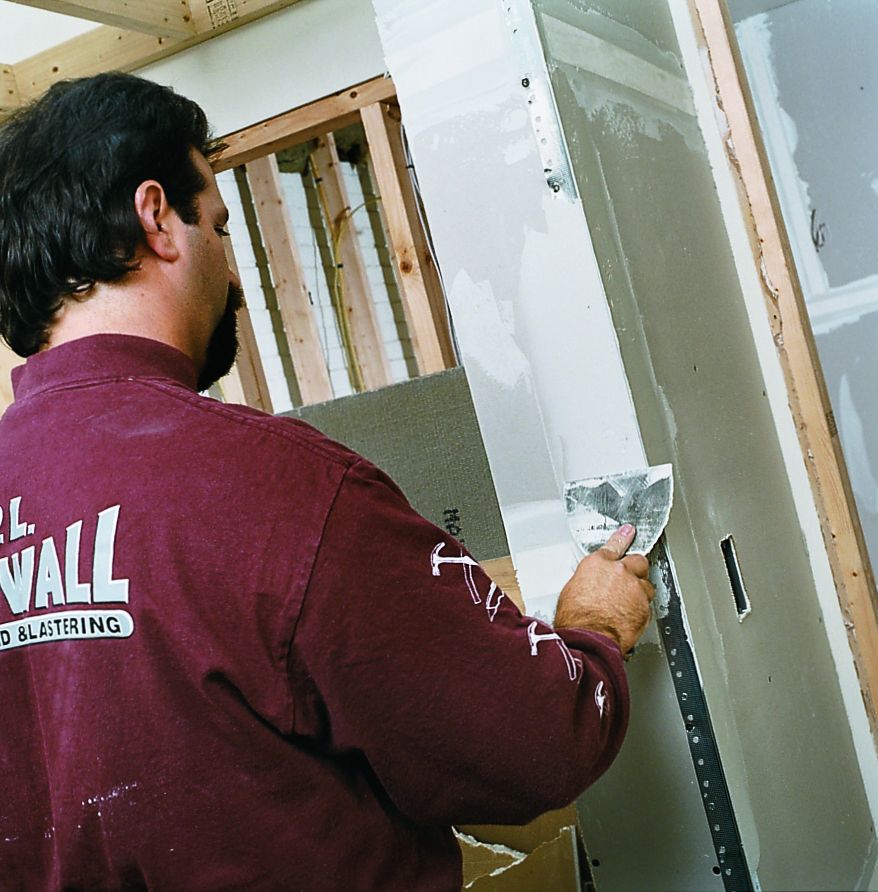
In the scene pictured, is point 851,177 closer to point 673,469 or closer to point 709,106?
point 709,106

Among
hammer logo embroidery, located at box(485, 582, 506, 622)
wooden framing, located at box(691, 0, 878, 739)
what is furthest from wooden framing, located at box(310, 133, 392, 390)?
hammer logo embroidery, located at box(485, 582, 506, 622)

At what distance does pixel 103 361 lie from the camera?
46.5 inches

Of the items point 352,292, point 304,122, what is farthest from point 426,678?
point 352,292

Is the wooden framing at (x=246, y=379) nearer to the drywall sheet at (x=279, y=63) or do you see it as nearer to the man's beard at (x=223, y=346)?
the drywall sheet at (x=279, y=63)

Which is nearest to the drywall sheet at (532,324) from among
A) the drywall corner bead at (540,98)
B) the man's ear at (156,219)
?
the drywall corner bead at (540,98)

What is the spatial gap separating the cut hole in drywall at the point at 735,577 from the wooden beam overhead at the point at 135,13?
1911 millimetres

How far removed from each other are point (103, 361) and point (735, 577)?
3.46ft

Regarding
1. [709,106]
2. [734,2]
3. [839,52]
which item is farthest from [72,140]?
[839,52]

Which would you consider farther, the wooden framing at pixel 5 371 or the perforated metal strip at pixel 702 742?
the wooden framing at pixel 5 371

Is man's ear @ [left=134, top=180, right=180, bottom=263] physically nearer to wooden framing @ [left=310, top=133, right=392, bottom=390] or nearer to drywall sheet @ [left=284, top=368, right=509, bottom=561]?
drywall sheet @ [left=284, top=368, right=509, bottom=561]

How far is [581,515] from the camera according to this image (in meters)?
1.58

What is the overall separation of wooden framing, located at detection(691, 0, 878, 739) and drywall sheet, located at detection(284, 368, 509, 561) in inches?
30.1

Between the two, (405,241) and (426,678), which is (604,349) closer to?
(426,678)

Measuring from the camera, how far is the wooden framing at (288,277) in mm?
4316
